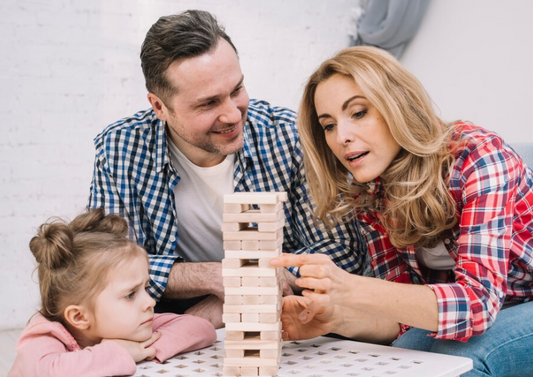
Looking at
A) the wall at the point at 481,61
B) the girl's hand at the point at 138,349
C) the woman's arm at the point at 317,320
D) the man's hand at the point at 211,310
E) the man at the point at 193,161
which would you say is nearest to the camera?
the girl's hand at the point at 138,349

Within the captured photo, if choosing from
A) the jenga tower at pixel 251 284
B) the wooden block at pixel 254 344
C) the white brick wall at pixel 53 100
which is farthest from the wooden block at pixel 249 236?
the white brick wall at pixel 53 100

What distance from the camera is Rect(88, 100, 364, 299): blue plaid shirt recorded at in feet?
7.30

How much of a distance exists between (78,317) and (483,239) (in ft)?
3.20

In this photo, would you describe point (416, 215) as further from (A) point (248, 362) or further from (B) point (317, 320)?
(A) point (248, 362)

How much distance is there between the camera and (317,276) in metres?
1.38

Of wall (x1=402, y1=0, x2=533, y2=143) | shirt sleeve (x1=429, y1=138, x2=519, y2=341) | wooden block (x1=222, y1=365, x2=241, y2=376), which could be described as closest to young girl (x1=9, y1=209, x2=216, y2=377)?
wooden block (x1=222, y1=365, x2=241, y2=376)

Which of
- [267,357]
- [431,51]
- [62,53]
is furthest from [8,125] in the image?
[267,357]

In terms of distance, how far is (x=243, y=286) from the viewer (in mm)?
1381

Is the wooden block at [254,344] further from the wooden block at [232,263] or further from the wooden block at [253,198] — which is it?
the wooden block at [253,198]

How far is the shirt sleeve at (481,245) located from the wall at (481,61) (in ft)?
7.44

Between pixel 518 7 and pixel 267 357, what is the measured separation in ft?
10.3

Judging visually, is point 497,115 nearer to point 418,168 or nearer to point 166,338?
point 418,168

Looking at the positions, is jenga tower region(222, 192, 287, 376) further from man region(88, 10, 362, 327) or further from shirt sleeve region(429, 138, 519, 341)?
man region(88, 10, 362, 327)

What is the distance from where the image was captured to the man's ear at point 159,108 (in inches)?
89.0
